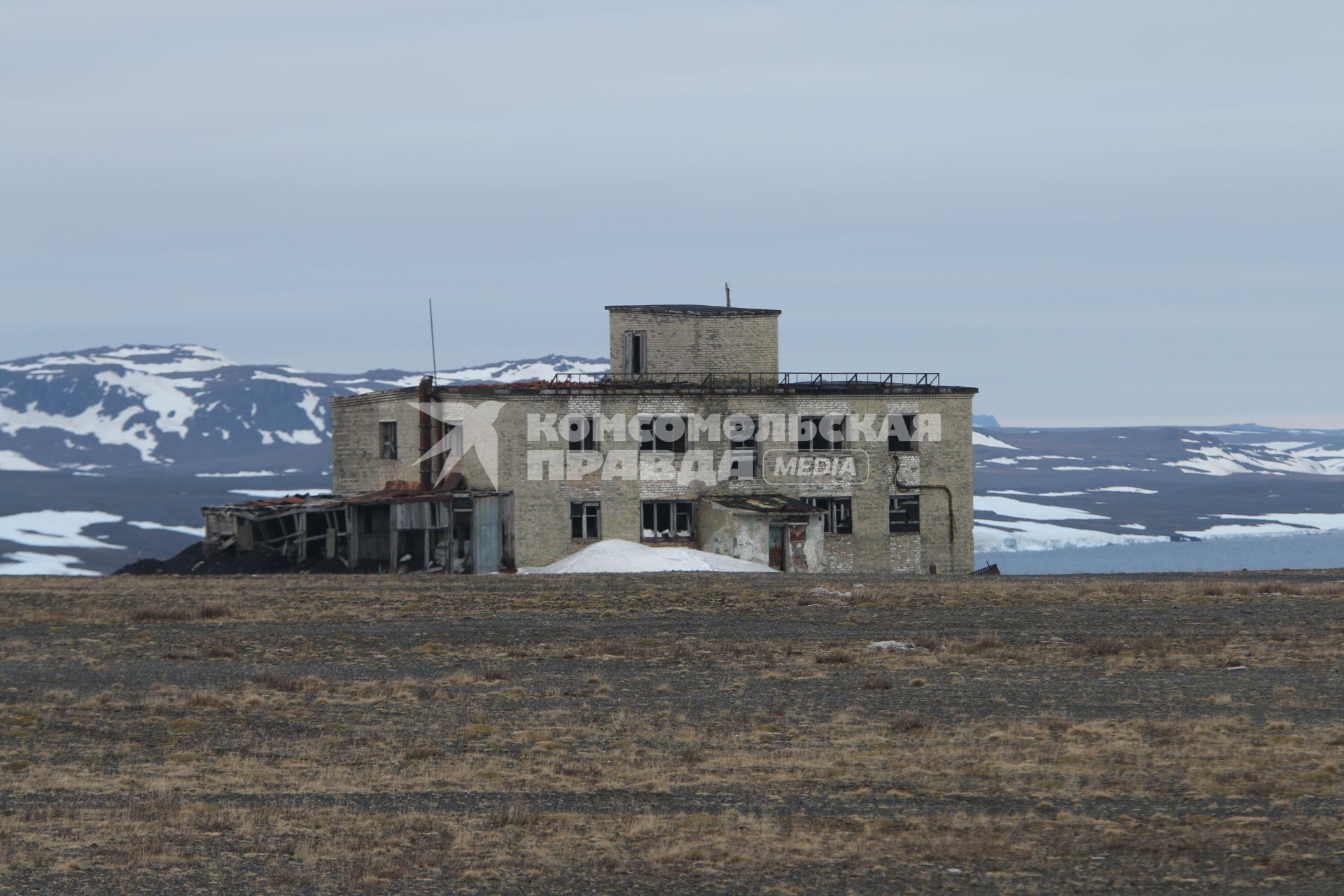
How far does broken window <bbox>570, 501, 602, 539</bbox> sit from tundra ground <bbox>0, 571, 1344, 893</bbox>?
53.7 feet

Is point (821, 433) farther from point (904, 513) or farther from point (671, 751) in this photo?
point (671, 751)

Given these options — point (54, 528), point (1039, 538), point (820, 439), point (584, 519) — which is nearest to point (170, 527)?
point (54, 528)

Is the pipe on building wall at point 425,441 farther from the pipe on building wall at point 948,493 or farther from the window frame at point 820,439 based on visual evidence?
the pipe on building wall at point 948,493

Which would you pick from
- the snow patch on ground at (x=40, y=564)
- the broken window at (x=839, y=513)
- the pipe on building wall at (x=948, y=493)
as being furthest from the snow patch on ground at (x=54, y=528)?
the pipe on building wall at (x=948, y=493)

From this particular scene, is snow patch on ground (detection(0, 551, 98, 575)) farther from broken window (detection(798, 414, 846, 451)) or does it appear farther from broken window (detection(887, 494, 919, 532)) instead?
broken window (detection(887, 494, 919, 532))

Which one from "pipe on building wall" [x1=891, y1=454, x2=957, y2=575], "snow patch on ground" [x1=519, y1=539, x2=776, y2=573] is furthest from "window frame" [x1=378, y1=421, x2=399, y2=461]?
"pipe on building wall" [x1=891, y1=454, x2=957, y2=575]

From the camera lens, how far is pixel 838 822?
13.7m

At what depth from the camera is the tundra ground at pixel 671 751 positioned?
40.4 feet

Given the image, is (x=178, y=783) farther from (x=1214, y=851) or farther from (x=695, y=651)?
(x=695, y=651)

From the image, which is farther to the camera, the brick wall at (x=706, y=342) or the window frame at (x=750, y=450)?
the brick wall at (x=706, y=342)

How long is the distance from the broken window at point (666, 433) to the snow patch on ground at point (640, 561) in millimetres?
3239

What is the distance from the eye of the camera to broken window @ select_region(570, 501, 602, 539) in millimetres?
48531

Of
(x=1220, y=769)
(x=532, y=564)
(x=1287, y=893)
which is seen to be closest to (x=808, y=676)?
(x=1220, y=769)

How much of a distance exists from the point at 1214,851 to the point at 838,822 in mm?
3061
